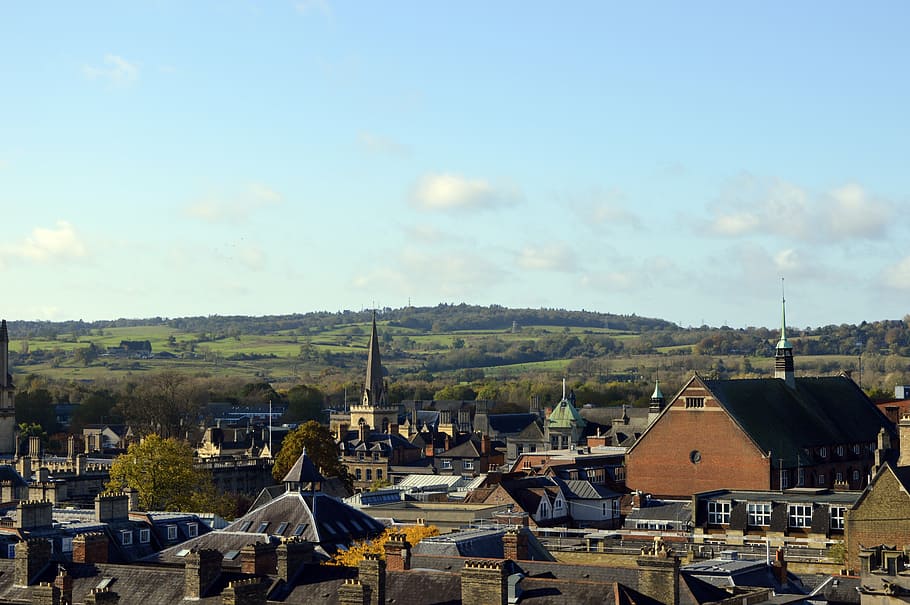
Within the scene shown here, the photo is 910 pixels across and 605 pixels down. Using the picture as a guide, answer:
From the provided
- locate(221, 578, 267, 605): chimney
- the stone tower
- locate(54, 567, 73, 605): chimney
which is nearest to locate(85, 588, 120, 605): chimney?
locate(221, 578, 267, 605): chimney

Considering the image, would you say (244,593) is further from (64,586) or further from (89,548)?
(89,548)

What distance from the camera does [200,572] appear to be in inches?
1907

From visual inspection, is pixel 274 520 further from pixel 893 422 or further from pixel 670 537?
pixel 893 422

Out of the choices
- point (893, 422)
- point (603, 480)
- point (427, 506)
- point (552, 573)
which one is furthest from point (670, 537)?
point (893, 422)

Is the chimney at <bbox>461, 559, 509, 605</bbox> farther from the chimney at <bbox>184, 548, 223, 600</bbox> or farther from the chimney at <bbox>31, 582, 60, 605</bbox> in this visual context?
the chimney at <bbox>31, 582, 60, 605</bbox>

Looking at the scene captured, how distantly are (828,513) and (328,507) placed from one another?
1278 inches

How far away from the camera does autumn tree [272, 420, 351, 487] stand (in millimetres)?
129750

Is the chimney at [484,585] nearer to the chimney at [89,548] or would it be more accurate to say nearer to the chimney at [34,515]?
the chimney at [89,548]

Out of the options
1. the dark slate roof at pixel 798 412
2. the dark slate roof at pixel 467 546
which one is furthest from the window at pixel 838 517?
the dark slate roof at pixel 467 546

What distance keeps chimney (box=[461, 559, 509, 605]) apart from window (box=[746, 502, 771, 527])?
53460 millimetres

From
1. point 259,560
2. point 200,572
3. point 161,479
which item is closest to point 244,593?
→ point 200,572

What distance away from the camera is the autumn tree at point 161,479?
11019 cm

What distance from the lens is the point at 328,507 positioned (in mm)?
73688

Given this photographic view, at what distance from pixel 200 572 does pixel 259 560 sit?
421 centimetres
